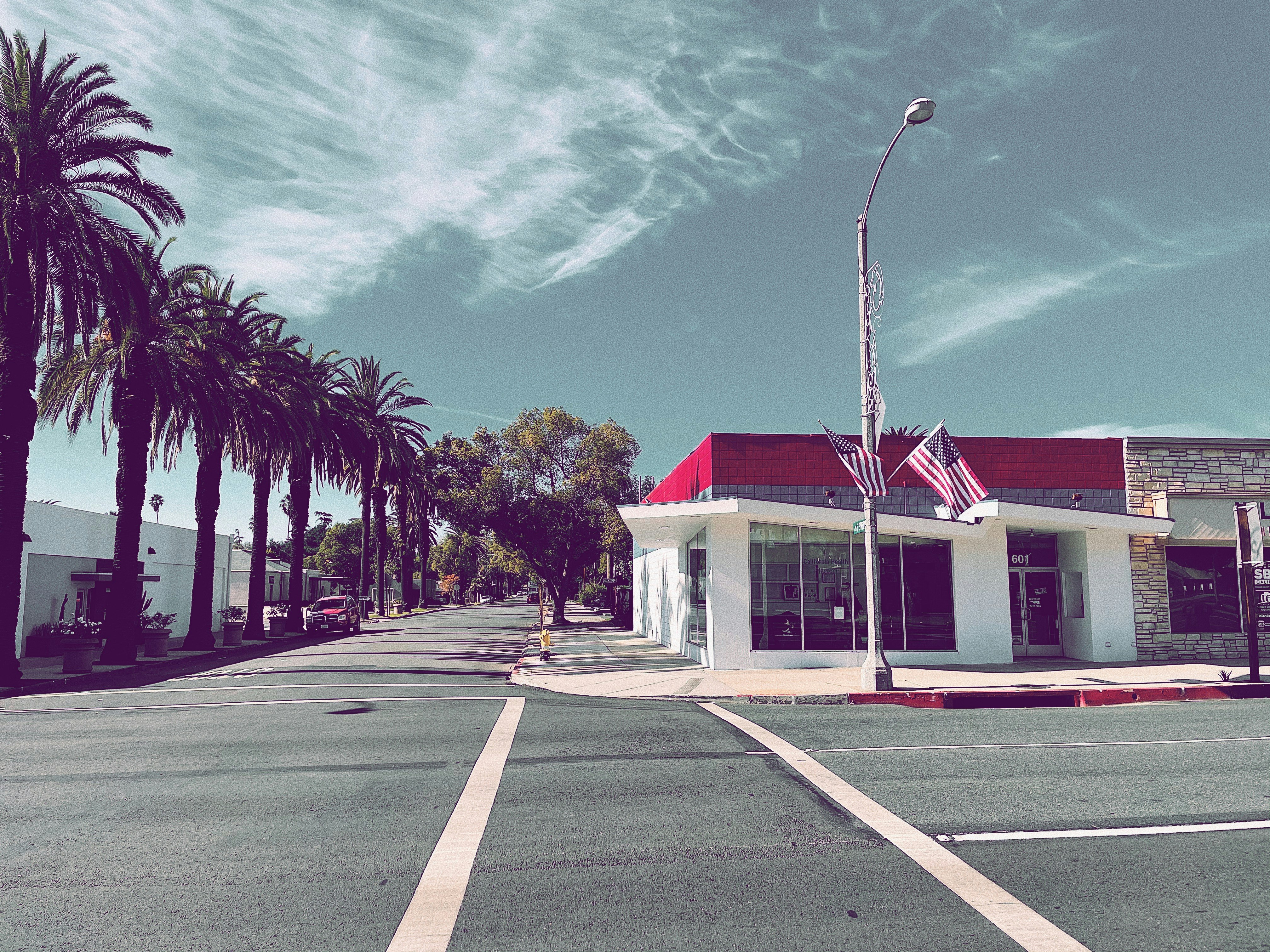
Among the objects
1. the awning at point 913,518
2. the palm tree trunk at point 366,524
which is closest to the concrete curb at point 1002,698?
the awning at point 913,518

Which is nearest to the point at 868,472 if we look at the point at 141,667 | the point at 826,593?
the point at 826,593

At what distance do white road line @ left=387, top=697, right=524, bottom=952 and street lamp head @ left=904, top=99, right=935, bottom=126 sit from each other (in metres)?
11.4

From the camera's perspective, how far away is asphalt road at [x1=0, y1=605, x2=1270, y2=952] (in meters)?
4.73

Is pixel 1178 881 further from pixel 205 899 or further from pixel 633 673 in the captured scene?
pixel 633 673

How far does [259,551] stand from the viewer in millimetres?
34188

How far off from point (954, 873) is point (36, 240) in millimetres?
21472

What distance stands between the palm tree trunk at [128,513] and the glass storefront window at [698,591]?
15444 mm

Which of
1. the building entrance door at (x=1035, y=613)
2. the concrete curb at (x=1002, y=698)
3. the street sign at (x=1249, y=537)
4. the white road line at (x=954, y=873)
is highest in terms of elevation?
the street sign at (x=1249, y=537)

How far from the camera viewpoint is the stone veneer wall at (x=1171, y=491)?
814 inches

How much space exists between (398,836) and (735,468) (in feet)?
Answer: 52.2

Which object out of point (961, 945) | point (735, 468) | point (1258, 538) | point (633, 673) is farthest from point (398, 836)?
point (1258, 538)

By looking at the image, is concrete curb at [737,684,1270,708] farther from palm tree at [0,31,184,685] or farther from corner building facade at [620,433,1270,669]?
palm tree at [0,31,184,685]

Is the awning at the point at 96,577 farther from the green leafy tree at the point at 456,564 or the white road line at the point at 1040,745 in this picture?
the green leafy tree at the point at 456,564

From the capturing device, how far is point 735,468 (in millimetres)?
21484
